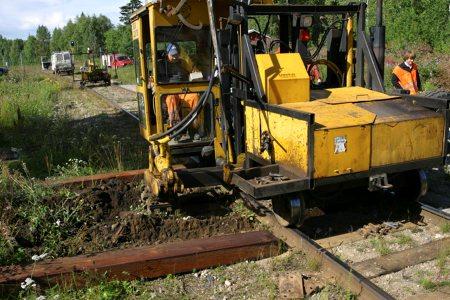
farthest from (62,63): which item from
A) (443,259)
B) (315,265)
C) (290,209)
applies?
(443,259)

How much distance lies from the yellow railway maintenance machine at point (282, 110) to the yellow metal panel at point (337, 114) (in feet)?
0.04

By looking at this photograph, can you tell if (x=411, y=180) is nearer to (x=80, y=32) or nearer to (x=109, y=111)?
(x=109, y=111)

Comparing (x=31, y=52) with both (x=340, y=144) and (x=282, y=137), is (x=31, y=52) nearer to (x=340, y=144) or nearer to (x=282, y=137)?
(x=282, y=137)

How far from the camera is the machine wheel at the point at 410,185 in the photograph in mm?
5754

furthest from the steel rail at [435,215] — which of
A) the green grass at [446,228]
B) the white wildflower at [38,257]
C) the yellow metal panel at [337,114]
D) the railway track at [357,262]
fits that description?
the white wildflower at [38,257]

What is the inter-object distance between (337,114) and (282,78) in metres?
0.80

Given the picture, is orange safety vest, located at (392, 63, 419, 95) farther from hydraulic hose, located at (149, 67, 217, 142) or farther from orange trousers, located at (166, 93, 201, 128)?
hydraulic hose, located at (149, 67, 217, 142)

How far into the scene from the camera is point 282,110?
4.91m

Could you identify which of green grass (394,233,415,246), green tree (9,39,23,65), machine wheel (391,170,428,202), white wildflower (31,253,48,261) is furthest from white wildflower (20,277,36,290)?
green tree (9,39,23,65)

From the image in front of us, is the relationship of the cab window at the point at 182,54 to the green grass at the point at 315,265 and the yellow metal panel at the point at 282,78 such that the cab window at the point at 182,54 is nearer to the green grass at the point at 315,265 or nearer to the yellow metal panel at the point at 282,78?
the yellow metal panel at the point at 282,78

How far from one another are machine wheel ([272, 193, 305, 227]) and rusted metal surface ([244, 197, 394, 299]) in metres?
0.11

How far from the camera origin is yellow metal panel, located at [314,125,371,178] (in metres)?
4.62

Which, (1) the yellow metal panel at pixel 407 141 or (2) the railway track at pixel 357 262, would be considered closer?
(2) the railway track at pixel 357 262

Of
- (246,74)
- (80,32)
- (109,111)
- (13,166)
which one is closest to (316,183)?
(246,74)
